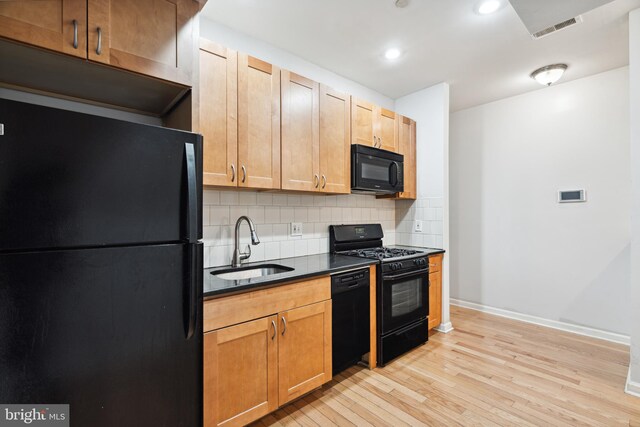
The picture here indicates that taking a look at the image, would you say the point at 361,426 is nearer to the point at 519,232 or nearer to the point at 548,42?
the point at 519,232

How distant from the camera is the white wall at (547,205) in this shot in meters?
2.90

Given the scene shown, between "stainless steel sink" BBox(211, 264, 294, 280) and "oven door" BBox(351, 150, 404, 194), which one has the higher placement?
"oven door" BBox(351, 150, 404, 194)

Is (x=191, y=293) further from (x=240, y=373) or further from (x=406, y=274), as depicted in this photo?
(x=406, y=274)

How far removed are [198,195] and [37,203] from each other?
55cm

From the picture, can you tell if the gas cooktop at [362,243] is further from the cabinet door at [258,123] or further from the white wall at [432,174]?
the cabinet door at [258,123]

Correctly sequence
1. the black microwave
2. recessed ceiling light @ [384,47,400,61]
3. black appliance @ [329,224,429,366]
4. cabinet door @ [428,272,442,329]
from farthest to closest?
cabinet door @ [428,272,442,329] → the black microwave → recessed ceiling light @ [384,47,400,61] → black appliance @ [329,224,429,366]

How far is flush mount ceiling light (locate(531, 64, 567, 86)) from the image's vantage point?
2766 mm

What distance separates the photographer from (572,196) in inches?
123

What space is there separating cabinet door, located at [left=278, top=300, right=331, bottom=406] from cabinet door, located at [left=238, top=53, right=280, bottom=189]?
2.96 feet

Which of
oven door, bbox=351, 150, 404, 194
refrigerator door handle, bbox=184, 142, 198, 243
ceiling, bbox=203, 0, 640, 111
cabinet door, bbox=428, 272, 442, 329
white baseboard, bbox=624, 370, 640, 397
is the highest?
ceiling, bbox=203, 0, 640, 111

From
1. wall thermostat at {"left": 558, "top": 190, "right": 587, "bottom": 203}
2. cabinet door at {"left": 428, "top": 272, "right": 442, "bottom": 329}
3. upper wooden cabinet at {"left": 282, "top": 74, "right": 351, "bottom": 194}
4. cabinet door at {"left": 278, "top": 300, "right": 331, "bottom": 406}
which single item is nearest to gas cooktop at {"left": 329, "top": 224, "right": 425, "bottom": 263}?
cabinet door at {"left": 428, "top": 272, "right": 442, "bottom": 329}

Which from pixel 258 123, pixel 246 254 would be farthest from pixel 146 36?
pixel 246 254

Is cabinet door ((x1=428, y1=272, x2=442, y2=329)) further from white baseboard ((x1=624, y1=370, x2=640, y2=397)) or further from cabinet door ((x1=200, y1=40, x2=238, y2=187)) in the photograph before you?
cabinet door ((x1=200, y1=40, x2=238, y2=187))

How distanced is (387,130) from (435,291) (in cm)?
175
